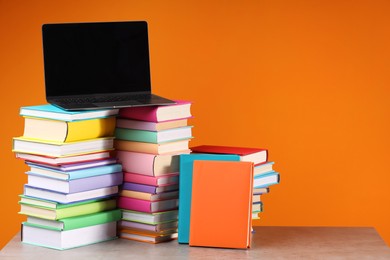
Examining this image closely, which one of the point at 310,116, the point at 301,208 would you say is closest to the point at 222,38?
the point at 310,116

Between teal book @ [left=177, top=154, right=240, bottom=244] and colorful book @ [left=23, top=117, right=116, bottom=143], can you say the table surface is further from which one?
colorful book @ [left=23, top=117, right=116, bottom=143]

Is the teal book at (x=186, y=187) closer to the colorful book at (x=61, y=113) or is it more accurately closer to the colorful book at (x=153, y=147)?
the colorful book at (x=153, y=147)

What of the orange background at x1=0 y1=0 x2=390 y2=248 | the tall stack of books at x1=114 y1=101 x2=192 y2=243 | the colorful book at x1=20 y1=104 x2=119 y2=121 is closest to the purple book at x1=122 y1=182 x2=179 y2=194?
the tall stack of books at x1=114 y1=101 x2=192 y2=243

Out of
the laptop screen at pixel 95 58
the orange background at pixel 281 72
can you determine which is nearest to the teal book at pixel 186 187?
the laptop screen at pixel 95 58

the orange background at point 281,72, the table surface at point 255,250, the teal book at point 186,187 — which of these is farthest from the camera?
the orange background at point 281,72

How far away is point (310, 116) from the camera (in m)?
3.59

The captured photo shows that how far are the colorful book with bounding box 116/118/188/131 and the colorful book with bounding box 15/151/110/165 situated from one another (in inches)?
4.1

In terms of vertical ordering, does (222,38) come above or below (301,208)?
above

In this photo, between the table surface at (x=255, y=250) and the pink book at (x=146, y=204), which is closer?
the table surface at (x=255, y=250)

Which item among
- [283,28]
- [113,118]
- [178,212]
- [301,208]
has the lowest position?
[301,208]

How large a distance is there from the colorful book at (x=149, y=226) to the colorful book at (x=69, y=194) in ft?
0.32

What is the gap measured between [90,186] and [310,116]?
4.64ft

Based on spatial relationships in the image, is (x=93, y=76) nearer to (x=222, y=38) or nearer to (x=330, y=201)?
(x=222, y=38)

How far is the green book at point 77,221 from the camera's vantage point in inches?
93.7
